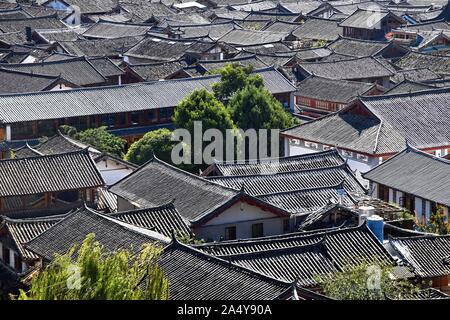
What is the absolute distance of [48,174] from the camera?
37594 millimetres

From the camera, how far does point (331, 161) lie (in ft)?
135

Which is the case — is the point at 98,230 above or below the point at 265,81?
below

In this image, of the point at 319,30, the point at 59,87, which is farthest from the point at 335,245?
the point at 319,30

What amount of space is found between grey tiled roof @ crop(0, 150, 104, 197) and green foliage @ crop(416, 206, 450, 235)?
1006cm

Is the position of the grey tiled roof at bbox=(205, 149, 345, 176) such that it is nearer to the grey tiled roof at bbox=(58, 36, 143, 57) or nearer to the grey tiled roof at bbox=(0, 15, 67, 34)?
the grey tiled roof at bbox=(58, 36, 143, 57)

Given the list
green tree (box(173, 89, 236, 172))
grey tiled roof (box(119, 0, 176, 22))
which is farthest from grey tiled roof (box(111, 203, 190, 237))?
grey tiled roof (box(119, 0, 176, 22))

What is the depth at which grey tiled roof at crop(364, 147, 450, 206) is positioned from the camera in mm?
36844

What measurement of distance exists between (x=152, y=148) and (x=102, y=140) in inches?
161

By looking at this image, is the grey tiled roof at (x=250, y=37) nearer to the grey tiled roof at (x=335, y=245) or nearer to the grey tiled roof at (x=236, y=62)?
the grey tiled roof at (x=236, y=62)

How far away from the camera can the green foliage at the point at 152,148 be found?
4391 cm

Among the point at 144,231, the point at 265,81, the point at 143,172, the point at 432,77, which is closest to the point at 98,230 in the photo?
the point at 144,231
